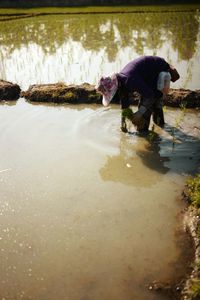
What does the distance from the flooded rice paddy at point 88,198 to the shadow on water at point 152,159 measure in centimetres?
1

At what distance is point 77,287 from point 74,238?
1.67 ft

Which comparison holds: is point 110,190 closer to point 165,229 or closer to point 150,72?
point 165,229

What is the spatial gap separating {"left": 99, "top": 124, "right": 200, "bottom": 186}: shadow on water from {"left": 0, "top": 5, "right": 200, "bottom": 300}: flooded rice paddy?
12mm

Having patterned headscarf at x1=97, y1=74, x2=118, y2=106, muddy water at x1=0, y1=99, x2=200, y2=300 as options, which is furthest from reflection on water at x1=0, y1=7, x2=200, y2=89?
patterned headscarf at x1=97, y1=74, x2=118, y2=106

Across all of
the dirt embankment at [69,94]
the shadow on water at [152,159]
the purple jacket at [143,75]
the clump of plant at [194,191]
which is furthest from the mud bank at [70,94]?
the clump of plant at [194,191]

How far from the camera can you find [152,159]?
396 cm

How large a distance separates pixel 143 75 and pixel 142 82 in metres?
0.19

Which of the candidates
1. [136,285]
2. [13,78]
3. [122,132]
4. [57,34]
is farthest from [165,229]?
[57,34]

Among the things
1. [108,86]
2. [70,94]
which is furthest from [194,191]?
[70,94]

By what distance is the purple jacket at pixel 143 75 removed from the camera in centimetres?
383

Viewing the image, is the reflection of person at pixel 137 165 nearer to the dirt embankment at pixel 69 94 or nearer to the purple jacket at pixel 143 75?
the purple jacket at pixel 143 75

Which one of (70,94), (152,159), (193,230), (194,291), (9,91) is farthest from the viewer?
(9,91)

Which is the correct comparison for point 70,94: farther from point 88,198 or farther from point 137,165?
point 88,198

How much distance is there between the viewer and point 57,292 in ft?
7.61
